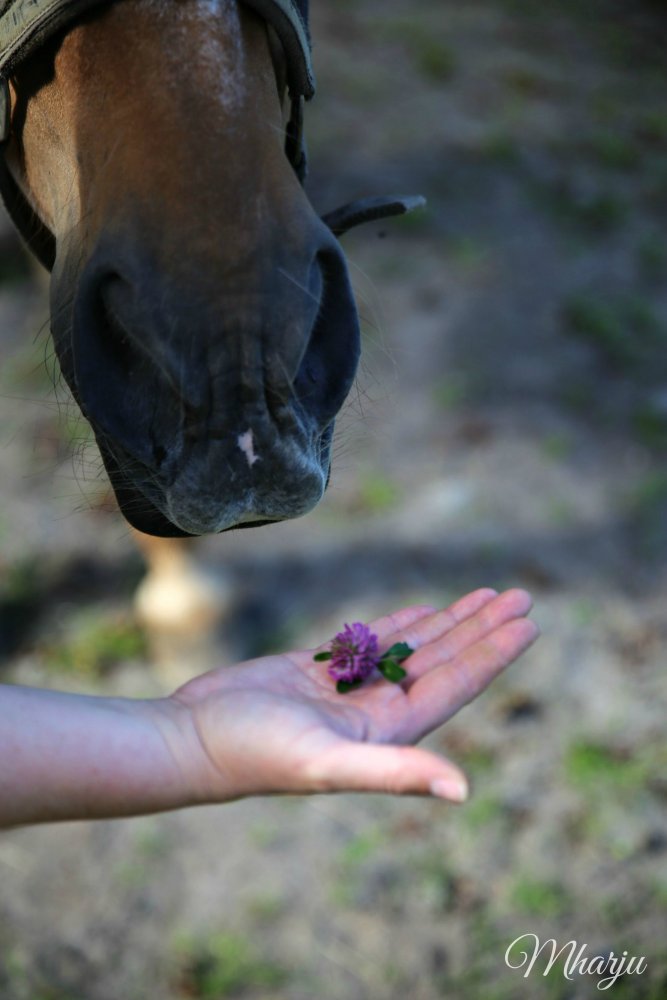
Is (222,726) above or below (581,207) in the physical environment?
above

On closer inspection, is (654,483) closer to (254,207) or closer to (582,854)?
(582,854)

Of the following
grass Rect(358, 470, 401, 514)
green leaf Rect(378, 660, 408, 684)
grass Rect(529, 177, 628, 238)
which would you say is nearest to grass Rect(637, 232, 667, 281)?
grass Rect(529, 177, 628, 238)

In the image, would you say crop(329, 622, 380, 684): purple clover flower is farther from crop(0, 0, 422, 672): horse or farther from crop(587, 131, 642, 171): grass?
crop(587, 131, 642, 171): grass

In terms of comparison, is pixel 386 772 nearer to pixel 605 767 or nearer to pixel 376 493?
pixel 605 767

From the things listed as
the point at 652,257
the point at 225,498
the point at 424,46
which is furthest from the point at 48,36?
the point at 424,46

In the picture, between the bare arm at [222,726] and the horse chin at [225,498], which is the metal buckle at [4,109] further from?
the bare arm at [222,726]

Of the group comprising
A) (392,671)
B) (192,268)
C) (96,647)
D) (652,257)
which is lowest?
(652,257)
